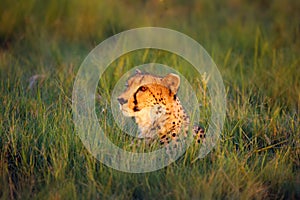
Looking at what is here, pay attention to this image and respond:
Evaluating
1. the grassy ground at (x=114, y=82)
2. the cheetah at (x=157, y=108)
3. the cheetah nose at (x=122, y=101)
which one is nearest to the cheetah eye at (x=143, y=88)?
the cheetah at (x=157, y=108)

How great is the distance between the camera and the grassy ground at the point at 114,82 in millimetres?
3592

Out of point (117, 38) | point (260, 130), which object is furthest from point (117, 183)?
point (117, 38)

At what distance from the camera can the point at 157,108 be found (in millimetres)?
3861

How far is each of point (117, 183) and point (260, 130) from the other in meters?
1.35

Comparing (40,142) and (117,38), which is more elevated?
(117,38)

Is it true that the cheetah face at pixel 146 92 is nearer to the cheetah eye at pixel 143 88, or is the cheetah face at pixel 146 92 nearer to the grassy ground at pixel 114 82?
the cheetah eye at pixel 143 88

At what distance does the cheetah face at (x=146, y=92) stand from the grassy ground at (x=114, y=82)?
421mm

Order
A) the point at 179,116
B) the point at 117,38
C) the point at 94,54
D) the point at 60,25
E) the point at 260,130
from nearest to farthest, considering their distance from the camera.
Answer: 1. the point at 179,116
2. the point at 260,130
3. the point at 94,54
4. the point at 117,38
5. the point at 60,25

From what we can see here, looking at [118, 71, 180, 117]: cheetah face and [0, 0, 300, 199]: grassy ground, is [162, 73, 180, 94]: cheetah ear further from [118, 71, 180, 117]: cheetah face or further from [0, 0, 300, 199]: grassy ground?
[0, 0, 300, 199]: grassy ground

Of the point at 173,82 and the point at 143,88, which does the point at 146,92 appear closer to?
the point at 143,88

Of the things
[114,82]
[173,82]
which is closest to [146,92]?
[173,82]

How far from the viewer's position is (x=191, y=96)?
473 cm

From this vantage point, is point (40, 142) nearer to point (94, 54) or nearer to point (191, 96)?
point (191, 96)

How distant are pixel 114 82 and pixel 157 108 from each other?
144 centimetres
